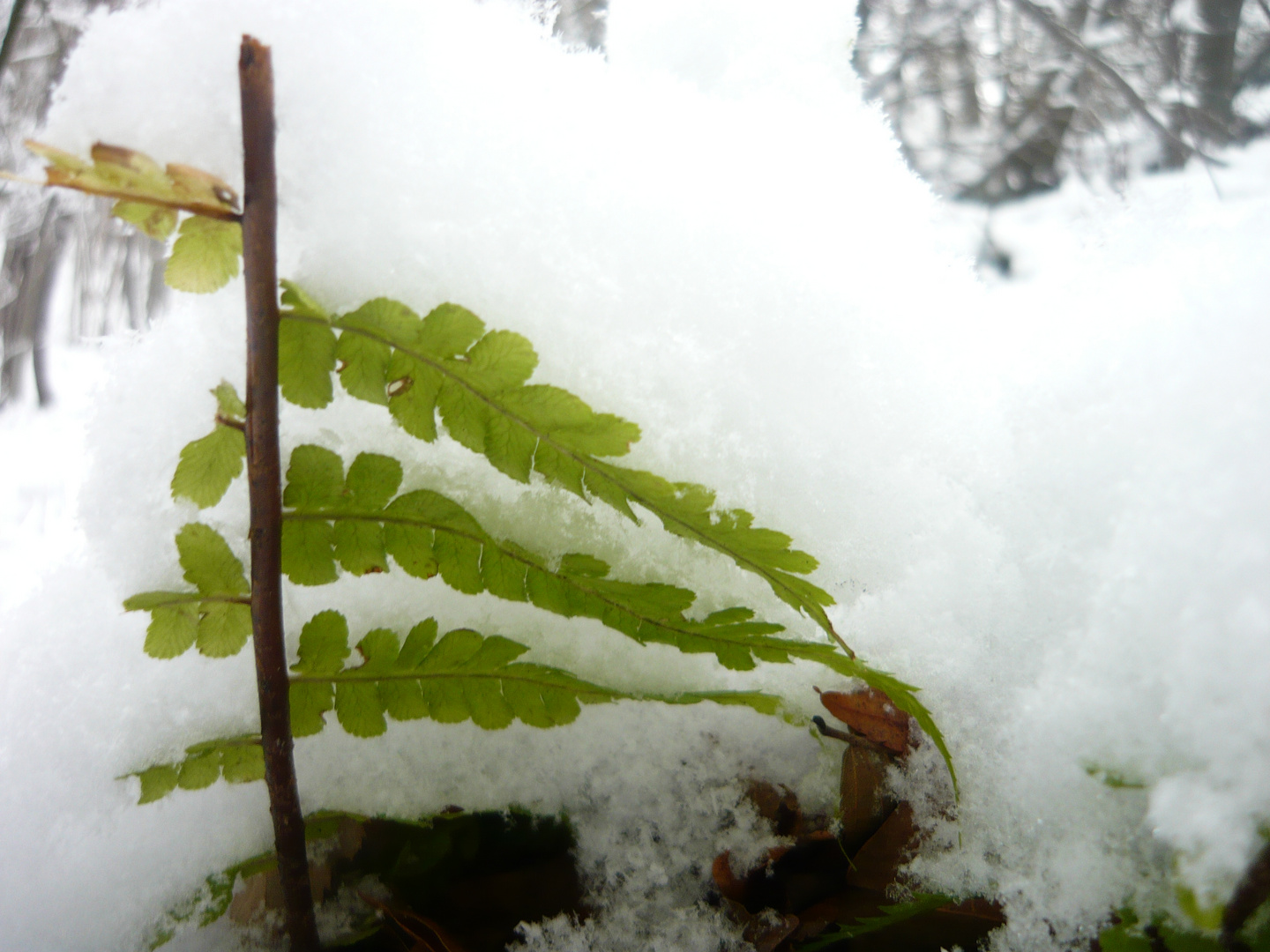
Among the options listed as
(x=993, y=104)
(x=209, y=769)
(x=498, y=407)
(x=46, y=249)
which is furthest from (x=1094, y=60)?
(x=46, y=249)

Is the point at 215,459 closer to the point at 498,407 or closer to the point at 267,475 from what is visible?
the point at 267,475

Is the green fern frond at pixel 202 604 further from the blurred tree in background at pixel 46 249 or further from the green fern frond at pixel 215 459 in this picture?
the blurred tree in background at pixel 46 249

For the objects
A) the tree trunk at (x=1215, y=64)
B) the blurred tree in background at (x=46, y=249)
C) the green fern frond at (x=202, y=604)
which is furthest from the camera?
the tree trunk at (x=1215, y=64)

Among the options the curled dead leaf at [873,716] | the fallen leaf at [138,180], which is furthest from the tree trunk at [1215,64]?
the fallen leaf at [138,180]

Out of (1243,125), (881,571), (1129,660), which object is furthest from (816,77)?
(1243,125)

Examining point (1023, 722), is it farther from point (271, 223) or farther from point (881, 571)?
point (271, 223)
